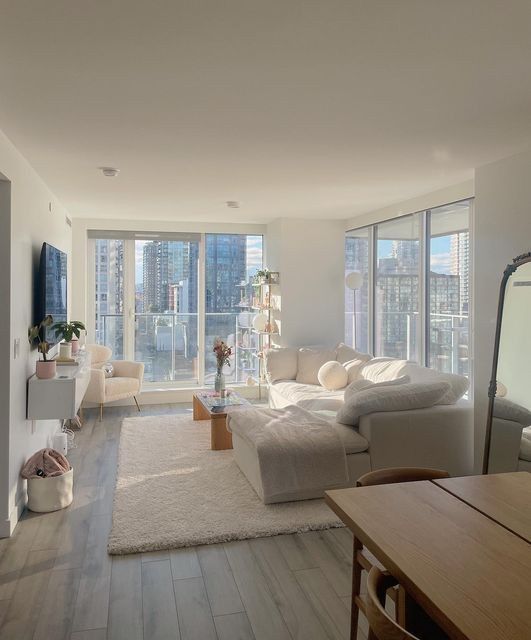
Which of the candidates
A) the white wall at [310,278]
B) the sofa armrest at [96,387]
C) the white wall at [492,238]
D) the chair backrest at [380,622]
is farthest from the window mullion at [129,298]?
the chair backrest at [380,622]

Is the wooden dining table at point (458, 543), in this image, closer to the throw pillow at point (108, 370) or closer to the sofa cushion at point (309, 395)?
the sofa cushion at point (309, 395)

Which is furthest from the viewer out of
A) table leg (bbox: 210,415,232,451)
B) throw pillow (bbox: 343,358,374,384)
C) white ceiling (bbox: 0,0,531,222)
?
throw pillow (bbox: 343,358,374,384)

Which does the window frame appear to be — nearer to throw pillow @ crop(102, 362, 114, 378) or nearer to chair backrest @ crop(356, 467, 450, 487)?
chair backrest @ crop(356, 467, 450, 487)

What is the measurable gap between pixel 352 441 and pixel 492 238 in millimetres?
1808

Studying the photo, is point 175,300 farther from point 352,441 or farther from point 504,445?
point 504,445

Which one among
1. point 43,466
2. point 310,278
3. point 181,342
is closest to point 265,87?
point 43,466

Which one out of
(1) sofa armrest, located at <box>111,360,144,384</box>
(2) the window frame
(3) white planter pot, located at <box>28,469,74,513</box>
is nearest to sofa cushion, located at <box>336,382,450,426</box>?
(2) the window frame

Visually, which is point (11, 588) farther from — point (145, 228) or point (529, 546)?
point (145, 228)

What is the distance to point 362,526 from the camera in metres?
1.73

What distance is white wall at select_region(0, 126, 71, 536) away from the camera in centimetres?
328

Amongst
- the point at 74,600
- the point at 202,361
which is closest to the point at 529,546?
the point at 74,600

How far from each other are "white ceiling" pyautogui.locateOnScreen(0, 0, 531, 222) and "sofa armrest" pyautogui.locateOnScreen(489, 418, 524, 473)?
187 cm

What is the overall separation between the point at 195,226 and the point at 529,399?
5062mm

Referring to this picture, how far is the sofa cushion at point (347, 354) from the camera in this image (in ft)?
20.0
